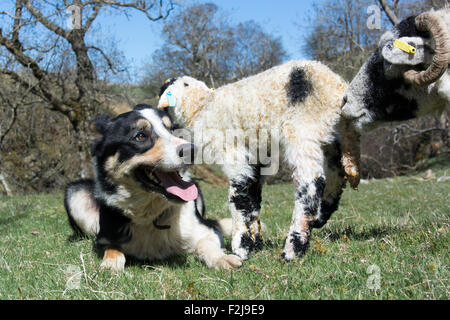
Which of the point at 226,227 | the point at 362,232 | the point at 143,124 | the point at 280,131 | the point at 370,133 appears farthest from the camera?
the point at 370,133

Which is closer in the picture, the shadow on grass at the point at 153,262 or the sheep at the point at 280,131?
the sheep at the point at 280,131

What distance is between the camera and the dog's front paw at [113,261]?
133 inches

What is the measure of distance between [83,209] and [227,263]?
2.68 meters

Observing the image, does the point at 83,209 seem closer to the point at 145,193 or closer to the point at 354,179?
the point at 145,193

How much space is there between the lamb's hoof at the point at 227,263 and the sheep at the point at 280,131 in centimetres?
40

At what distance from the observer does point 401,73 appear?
3.21 meters

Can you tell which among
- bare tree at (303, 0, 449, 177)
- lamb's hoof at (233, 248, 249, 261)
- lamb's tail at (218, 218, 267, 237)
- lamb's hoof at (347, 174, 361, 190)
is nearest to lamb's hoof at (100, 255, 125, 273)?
lamb's hoof at (233, 248, 249, 261)

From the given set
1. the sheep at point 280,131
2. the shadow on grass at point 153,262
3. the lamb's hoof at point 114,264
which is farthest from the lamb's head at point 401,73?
→ the lamb's hoof at point 114,264

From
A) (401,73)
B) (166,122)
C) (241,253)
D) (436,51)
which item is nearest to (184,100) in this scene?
(166,122)

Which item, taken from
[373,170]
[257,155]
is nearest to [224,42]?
[373,170]

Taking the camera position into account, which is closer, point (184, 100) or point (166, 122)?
point (166, 122)

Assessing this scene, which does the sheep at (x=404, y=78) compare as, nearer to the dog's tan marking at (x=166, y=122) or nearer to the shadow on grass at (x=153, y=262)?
the dog's tan marking at (x=166, y=122)

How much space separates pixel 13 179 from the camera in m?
15.0
